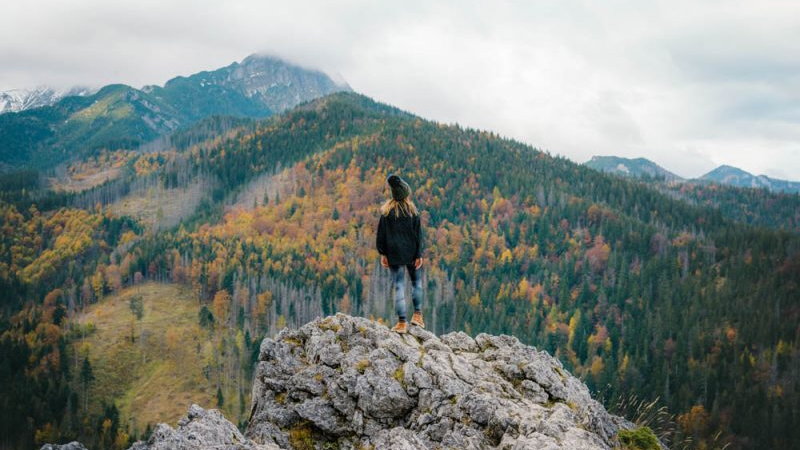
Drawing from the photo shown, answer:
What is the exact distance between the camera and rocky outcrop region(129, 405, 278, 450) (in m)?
13.6

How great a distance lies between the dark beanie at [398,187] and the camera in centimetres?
1942

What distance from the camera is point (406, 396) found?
16688 millimetres

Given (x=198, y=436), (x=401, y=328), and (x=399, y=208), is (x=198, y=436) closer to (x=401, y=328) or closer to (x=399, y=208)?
(x=401, y=328)

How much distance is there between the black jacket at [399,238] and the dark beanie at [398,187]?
2.64 feet

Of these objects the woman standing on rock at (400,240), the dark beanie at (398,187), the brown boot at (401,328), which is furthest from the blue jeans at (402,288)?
the dark beanie at (398,187)

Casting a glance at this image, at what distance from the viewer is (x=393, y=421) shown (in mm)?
16531

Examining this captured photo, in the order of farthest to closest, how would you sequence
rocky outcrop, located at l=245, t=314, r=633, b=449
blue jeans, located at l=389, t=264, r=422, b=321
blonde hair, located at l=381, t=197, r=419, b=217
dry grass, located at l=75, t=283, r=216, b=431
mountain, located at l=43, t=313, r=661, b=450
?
dry grass, located at l=75, t=283, r=216, b=431
blue jeans, located at l=389, t=264, r=422, b=321
blonde hair, located at l=381, t=197, r=419, b=217
rocky outcrop, located at l=245, t=314, r=633, b=449
mountain, located at l=43, t=313, r=661, b=450

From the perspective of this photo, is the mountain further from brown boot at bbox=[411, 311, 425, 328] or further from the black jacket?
the black jacket

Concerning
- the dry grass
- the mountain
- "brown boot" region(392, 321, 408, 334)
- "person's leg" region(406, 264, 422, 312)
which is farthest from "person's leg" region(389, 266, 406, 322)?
the dry grass

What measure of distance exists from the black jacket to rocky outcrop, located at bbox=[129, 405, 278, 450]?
8065 millimetres

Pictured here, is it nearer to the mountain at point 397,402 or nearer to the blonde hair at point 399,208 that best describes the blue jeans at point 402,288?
the mountain at point 397,402

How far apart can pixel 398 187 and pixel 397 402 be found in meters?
7.61

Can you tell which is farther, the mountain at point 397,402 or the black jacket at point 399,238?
the black jacket at point 399,238

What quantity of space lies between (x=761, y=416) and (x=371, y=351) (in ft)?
534
